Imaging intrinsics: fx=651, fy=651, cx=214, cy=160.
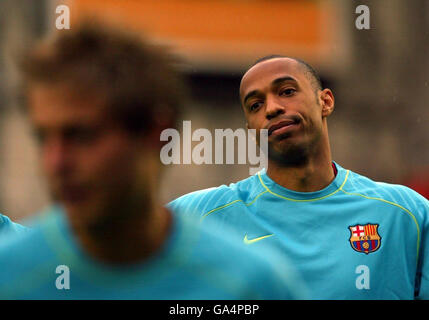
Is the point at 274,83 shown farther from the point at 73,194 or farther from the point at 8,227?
the point at 73,194

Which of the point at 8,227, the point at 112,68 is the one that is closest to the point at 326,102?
the point at 8,227

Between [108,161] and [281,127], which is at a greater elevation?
[281,127]

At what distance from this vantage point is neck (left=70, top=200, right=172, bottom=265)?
163 centimetres

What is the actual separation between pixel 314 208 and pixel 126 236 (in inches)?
67.4

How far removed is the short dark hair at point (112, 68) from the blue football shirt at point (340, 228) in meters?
1.55

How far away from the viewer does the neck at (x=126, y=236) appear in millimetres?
1627

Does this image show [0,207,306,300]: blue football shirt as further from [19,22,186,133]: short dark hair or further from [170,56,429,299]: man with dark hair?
[170,56,429,299]: man with dark hair

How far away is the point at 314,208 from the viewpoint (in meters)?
3.19

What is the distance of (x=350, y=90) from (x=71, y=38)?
7.54 m

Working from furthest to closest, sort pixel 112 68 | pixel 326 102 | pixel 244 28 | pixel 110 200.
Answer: pixel 244 28 < pixel 326 102 < pixel 110 200 < pixel 112 68

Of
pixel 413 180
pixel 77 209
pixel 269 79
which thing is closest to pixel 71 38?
pixel 77 209

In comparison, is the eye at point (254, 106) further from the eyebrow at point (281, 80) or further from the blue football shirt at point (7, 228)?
the blue football shirt at point (7, 228)

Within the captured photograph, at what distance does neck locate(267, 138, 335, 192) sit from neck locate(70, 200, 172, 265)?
1.62 meters

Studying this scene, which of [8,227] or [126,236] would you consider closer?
[126,236]
